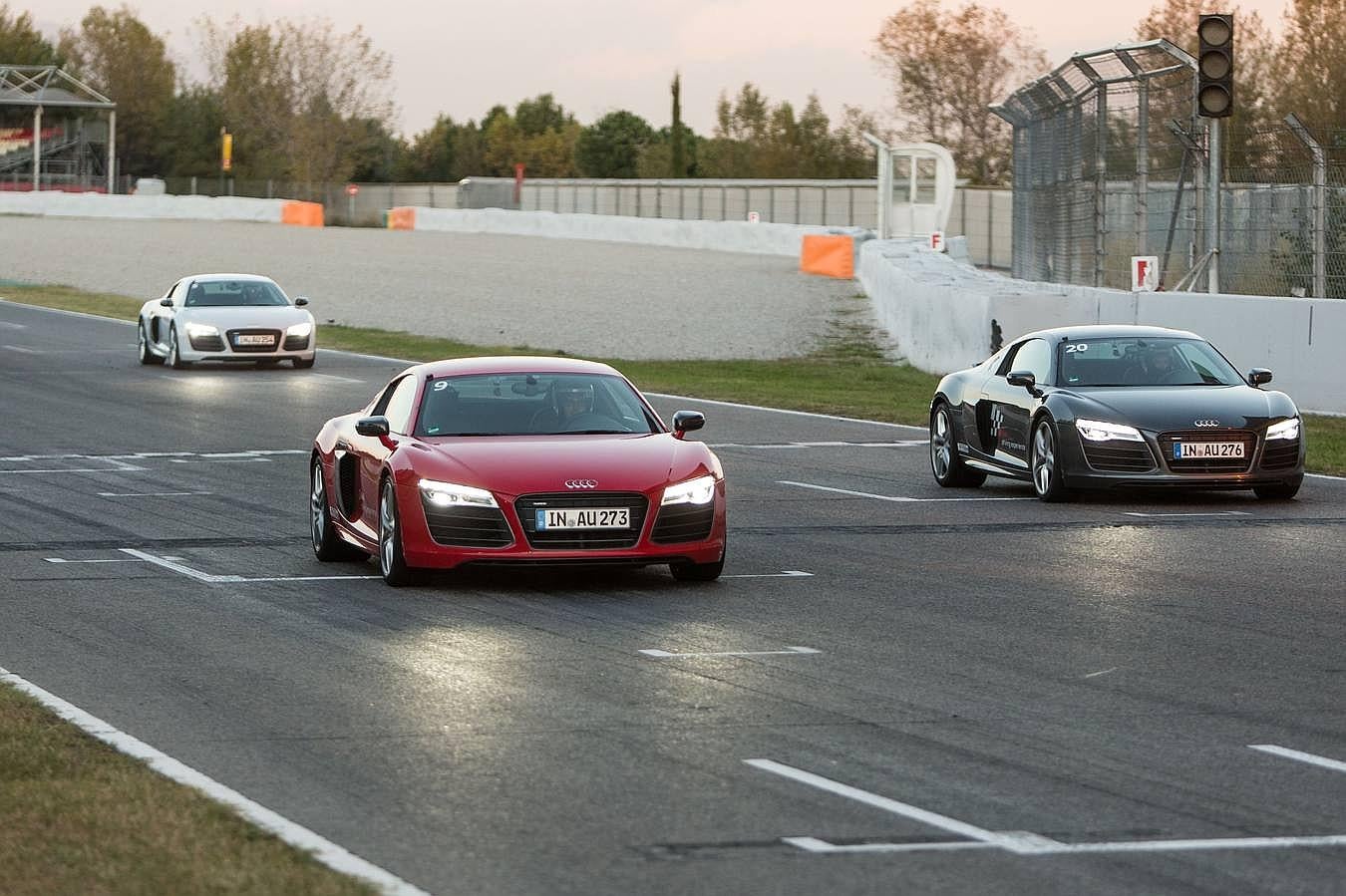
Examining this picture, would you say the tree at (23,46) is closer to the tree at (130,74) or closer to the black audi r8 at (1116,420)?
the tree at (130,74)

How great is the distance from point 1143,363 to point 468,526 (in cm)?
703

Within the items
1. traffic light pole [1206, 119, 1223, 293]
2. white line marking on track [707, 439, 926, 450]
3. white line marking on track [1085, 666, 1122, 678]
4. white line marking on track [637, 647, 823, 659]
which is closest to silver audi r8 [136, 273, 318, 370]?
white line marking on track [707, 439, 926, 450]

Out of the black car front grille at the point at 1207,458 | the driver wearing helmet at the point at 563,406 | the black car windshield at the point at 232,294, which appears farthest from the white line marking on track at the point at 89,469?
the black car windshield at the point at 232,294

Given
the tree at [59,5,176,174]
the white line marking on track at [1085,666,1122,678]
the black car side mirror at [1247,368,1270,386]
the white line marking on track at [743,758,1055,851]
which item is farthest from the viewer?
the tree at [59,5,176,174]

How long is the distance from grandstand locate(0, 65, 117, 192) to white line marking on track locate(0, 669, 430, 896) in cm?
12155

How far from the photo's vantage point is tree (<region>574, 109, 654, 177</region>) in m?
156

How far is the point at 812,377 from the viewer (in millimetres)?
31641

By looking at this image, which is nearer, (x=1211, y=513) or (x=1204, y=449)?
(x=1211, y=513)

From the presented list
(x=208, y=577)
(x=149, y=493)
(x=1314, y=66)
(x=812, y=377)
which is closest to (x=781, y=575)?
(x=208, y=577)

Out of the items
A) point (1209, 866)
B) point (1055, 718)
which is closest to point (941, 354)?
point (1055, 718)

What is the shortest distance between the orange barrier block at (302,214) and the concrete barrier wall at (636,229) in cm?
465

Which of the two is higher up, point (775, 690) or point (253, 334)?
point (253, 334)

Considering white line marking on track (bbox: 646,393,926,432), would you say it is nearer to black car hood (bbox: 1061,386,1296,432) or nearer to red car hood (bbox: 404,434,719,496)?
black car hood (bbox: 1061,386,1296,432)

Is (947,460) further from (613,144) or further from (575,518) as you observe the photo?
(613,144)
